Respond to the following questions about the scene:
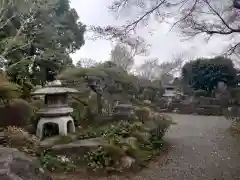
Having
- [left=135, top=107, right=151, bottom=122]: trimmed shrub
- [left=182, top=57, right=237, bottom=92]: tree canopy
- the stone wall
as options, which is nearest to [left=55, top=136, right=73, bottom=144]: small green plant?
[left=135, top=107, right=151, bottom=122]: trimmed shrub

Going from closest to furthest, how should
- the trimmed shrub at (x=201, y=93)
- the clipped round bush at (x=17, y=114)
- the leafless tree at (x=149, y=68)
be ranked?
the clipped round bush at (x=17, y=114)
the trimmed shrub at (x=201, y=93)
the leafless tree at (x=149, y=68)

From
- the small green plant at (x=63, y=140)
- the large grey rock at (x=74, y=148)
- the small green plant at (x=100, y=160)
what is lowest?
the small green plant at (x=100, y=160)

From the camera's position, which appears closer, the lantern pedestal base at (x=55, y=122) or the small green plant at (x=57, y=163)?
the small green plant at (x=57, y=163)

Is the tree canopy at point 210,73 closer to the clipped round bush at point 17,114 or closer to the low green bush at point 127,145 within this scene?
the low green bush at point 127,145

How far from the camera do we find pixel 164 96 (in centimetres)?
1758

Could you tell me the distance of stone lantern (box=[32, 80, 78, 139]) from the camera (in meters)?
5.83

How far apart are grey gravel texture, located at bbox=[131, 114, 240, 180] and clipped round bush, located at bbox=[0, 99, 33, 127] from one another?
2919 millimetres

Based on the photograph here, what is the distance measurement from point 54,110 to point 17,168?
3541 mm

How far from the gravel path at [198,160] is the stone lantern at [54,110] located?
5.47ft

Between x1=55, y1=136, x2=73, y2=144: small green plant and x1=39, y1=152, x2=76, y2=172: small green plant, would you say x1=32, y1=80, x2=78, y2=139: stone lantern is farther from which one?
x1=39, y1=152, x2=76, y2=172: small green plant

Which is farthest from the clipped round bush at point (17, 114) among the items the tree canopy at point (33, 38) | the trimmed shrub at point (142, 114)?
the trimmed shrub at point (142, 114)

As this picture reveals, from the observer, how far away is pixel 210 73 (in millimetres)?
17844

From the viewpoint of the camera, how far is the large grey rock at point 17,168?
2240mm

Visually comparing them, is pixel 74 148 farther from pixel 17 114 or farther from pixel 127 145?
pixel 17 114
